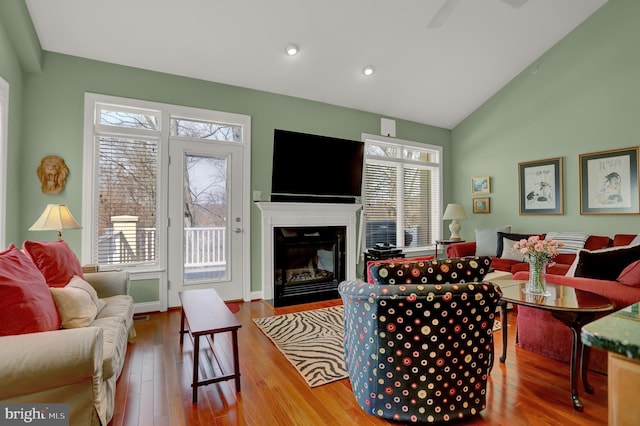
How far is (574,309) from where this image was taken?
6.15ft

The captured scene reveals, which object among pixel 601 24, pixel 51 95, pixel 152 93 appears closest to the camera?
pixel 51 95

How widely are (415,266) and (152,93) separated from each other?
366 cm

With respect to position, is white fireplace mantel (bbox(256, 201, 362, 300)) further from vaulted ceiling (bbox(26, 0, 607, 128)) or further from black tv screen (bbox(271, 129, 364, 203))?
vaulted ceiling (bbox(26, 0, 607, 128))

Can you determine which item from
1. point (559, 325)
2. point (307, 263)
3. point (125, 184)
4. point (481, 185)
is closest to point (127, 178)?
point (125, 184)

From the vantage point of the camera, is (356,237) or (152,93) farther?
(356,237)

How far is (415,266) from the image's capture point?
1.76 metres

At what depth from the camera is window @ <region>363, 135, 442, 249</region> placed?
5340 millimetres

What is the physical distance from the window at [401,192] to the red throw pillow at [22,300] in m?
4.16

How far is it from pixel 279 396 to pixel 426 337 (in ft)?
3.52

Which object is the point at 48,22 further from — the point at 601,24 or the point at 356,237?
the point at 601,24

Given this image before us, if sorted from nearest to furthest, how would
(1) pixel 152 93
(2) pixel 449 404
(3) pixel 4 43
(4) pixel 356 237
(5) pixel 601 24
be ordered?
(2) pixel 449 404, (3) pixel 4 43, (1) pixel 152 93, (5) pixel 601 24, (4) pixel 356 237

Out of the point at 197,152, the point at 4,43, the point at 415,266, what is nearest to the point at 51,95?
the point at 4,43

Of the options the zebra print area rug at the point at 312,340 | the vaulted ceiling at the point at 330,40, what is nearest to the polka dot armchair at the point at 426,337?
the zebra print area rug at the point at 312,340

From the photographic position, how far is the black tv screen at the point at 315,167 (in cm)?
428
